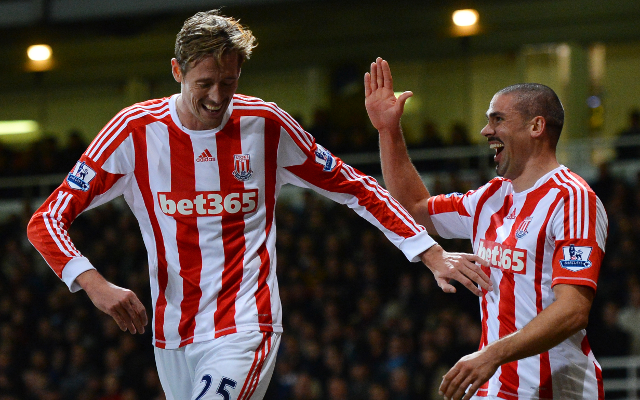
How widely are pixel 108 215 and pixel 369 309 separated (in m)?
4.66

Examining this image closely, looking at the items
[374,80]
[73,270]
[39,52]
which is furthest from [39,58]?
[73,270]

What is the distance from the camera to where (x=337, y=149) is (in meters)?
12.7

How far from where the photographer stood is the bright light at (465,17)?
13069 millimetres

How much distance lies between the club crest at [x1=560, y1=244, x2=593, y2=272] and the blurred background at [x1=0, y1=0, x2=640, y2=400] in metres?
5.33

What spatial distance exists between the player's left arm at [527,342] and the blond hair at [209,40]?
1.56m

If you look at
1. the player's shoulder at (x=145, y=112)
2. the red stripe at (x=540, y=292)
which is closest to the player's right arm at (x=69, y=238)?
the player's shoulder at (x=145, y=112)

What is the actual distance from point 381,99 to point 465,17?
31.5 feet

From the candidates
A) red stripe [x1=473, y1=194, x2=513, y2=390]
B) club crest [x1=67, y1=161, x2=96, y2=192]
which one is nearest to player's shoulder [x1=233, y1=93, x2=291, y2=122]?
club crest [x1=67, y1=161, x2=96, y2=192]

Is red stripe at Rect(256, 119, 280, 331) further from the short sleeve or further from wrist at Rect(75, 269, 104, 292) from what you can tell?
the short sleeve

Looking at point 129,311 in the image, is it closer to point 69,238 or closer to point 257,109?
point 69,238

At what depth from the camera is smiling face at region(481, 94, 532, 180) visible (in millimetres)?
3859

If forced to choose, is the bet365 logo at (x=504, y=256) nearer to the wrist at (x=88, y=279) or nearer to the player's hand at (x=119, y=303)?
the player's hand at (x=119, y=303)

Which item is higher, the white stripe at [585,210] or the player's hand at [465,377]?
the white stripe at [585,210]

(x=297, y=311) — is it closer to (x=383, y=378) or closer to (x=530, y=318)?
(x=383, y=378)
